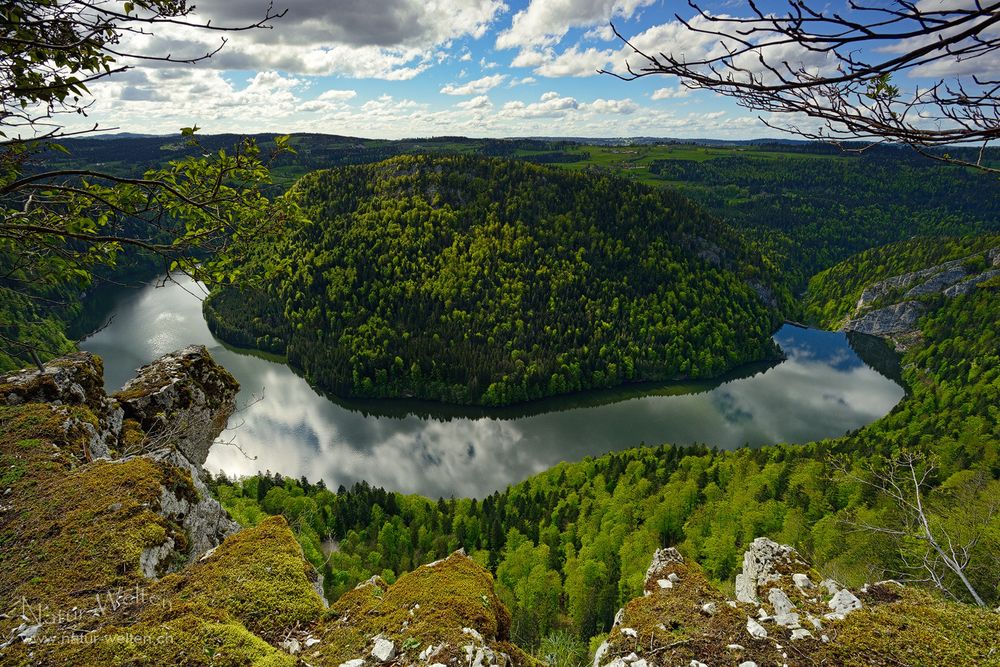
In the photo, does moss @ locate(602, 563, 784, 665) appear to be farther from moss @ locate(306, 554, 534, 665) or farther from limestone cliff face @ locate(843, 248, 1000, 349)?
limestone cliff face @ locate(843, 248, 1000, 349)

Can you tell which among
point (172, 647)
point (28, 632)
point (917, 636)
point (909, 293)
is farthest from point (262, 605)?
point (909, 293)

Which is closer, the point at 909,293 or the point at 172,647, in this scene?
the point at 172,647

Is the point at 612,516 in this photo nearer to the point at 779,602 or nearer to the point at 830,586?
the point at 830,586

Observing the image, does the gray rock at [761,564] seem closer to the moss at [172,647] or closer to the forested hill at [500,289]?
the moss at [172,647]

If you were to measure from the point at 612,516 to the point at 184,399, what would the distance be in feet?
145

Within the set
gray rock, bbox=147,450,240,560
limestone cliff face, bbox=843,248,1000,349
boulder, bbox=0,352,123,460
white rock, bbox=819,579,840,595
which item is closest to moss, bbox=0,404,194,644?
gray rock, bbox=147,450,240,560

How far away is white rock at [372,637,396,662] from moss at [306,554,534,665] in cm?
8

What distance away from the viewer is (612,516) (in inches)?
1929

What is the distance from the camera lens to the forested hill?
92.4 m

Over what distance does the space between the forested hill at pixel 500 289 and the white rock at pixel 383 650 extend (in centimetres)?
7714

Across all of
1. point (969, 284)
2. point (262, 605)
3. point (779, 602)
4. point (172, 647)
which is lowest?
point (969, 284)

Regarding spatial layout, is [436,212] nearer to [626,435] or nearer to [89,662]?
[626,435]

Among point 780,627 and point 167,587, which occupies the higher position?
point 167,587

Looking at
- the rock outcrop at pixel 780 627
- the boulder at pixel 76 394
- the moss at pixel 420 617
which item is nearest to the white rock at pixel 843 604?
the rock outcrop at pixel 780 627
